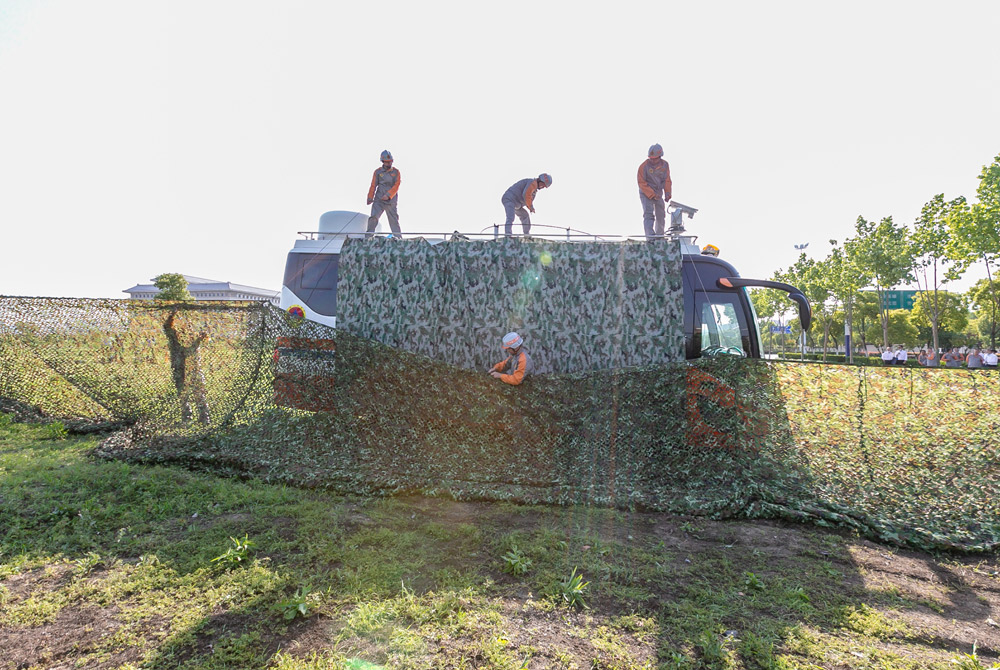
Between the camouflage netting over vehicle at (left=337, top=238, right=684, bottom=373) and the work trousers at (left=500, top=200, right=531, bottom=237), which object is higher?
the work trousers at (left=500, top=200, right=531, bottom=237)

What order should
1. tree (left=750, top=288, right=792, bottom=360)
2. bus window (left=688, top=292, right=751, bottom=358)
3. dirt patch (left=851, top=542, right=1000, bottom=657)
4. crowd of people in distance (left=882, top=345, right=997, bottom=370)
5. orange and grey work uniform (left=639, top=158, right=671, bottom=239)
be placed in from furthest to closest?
tree (left=750, top=288, right=792, bottom=360) → crowd of people in distance (left=882, top=345, right=997, bottom=370) → orange and grey work uniform (left=639, top=158, right=671, bottom=239) → bus window (left=688, top=292, right=751, bottom=358) → dirt patch (left=851, top=542, right=1000, bottom=657)

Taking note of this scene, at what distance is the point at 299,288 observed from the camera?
834 centimetres

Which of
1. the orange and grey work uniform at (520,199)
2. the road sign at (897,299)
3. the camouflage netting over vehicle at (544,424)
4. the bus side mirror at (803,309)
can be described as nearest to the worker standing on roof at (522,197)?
the orange and grey work uniform at (520,199)

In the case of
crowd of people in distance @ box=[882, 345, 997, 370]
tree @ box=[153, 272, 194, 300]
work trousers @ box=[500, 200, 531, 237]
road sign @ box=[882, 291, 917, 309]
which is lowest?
crowd of people in distance @ box=[882, 345, 997, 370]

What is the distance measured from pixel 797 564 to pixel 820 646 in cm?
116

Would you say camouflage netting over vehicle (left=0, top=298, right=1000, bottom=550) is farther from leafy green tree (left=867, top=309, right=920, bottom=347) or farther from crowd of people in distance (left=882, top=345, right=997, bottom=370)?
leafy green tree (left=867, top=309, right=920, bottom=347)

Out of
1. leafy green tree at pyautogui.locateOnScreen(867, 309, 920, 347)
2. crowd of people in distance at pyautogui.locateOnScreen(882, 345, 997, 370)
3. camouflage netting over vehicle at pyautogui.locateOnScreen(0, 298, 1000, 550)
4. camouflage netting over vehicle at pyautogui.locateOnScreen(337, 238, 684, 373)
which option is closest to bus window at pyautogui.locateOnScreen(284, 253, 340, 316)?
camouflage netting over vehicle at pyautogui.locateOnScreen(337, 238, 684, 373)

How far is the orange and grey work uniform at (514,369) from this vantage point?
5.89m

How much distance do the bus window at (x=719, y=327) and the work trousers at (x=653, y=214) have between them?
1.71 m

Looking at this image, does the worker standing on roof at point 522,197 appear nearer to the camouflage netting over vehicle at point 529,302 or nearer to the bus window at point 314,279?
the camouflage netting over vehicle at point 529,302

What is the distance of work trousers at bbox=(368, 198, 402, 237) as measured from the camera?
9078mm

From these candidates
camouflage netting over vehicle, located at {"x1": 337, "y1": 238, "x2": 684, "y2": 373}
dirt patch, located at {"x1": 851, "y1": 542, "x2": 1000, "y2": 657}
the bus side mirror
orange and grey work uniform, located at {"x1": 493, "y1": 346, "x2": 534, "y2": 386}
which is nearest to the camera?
dirt patch, located at {"x1": 851, "y1": 542, "x2": 1000, "y2": 657}

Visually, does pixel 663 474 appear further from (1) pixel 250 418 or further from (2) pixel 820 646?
(1) pixel 250 418

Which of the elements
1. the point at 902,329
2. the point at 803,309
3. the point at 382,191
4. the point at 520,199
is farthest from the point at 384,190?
the point at 902,329
